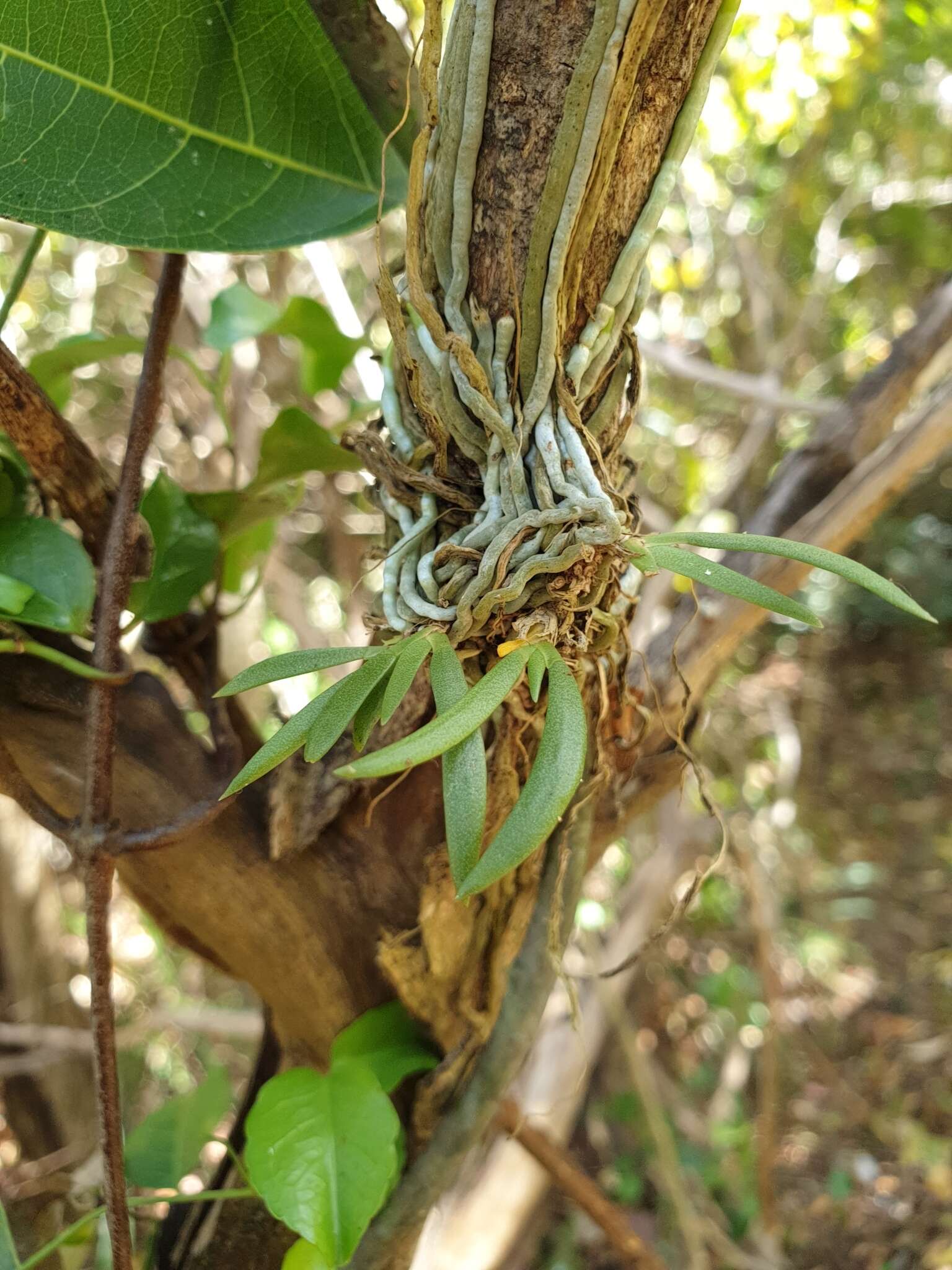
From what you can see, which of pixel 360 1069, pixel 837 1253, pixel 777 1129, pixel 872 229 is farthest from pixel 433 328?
pixel 872 229

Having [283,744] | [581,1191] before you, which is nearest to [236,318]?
[283,744]

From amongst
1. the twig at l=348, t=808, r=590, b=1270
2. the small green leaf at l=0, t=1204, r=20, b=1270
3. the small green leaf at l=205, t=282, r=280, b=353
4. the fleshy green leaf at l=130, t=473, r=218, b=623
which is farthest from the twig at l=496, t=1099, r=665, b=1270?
the small green leaf at l=205, t=282, r=280, b=353

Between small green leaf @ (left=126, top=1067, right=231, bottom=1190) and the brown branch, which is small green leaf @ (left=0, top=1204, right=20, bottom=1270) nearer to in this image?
small green leaf @ (left=126, top=1067, right=231, bottom=1190)

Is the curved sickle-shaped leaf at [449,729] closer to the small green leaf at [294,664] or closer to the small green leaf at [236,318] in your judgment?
the small green leaf at [294,664]

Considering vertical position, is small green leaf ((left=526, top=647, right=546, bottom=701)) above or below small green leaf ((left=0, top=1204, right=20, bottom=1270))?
above

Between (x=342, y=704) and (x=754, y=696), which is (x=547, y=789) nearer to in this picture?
(x=342, y=704)

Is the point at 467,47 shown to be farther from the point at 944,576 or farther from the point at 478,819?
the point at 944,576

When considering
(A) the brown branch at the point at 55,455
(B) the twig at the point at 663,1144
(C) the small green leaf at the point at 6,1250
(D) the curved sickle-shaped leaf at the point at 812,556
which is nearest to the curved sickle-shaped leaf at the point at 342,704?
(D) the curved sickle-shaped leaf at the point at 812,556
